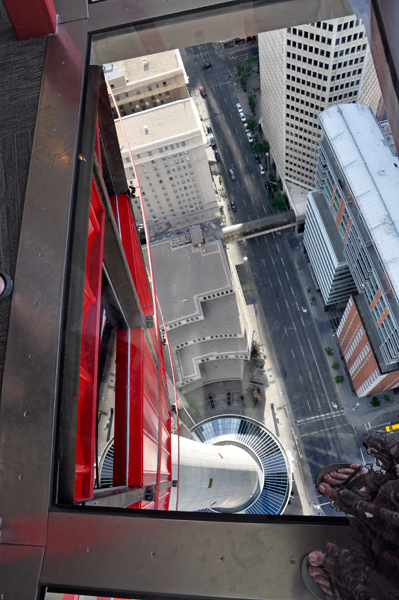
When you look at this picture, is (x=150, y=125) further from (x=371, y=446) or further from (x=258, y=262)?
(x=371, y=446)

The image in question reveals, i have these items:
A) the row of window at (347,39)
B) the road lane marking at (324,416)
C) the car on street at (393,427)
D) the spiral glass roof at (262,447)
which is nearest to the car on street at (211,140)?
the row of window at (347,39)

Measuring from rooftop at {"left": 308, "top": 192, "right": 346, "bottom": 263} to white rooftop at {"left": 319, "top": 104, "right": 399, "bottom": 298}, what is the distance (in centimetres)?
579

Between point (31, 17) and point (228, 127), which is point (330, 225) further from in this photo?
point (31, 17)

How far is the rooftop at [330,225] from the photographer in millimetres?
32812

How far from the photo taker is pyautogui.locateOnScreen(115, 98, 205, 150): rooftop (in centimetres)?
3436

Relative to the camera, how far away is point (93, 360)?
8070 mm

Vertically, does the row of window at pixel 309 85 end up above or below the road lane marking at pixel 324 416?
above

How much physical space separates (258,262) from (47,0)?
3409 cm

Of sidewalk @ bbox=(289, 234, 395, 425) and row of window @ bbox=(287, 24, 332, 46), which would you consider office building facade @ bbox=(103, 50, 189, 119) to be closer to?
row of window @ bbox=(287, 24, 332, 46)

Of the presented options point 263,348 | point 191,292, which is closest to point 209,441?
point 263,348

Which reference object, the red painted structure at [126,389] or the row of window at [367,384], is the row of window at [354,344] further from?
the red painted structure at [126,389]

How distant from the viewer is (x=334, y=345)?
38.0m

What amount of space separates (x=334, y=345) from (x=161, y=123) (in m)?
20.9

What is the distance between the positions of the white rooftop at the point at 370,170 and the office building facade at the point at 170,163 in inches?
397
